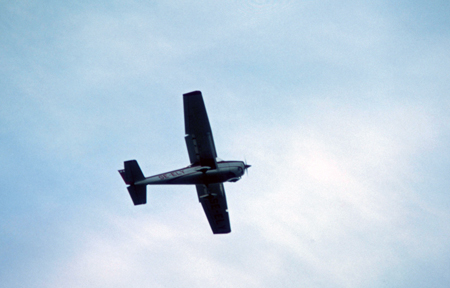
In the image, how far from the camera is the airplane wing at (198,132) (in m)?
19.5

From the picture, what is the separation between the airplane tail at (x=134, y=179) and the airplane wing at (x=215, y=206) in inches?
181

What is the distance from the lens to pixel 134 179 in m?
21.5

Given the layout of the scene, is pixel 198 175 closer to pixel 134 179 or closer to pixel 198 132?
pixel 198 132

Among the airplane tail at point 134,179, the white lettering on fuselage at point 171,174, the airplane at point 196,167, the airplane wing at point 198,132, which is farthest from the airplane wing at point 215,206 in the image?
the airplane tail at point 134,179

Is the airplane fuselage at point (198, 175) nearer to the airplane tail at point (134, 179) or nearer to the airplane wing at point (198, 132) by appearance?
the airplane tail at point (134, 179)

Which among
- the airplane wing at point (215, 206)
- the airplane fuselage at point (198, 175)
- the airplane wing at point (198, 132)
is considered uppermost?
the airplane wing at point (198, 132)

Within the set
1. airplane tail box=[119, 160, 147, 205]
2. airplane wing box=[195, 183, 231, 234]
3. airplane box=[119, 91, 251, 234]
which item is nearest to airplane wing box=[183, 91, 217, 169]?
airplane box=[119, 91, 251, 234]

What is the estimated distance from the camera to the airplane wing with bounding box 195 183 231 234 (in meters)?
24.0

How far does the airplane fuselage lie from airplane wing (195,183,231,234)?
2.00 metres

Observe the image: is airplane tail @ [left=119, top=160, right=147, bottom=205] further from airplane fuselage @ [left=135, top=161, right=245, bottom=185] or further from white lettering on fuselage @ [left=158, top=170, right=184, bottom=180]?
white lettering on fuselage @ [left=158, top=170, right=184, bottom=180]

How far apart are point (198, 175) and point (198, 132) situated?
3.08 metres

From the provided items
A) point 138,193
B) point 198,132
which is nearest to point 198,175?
point 198,132

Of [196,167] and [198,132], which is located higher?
[198,132]

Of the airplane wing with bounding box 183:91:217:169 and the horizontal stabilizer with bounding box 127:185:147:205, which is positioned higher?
the airplane wing with bounding box 183:91:217:169
